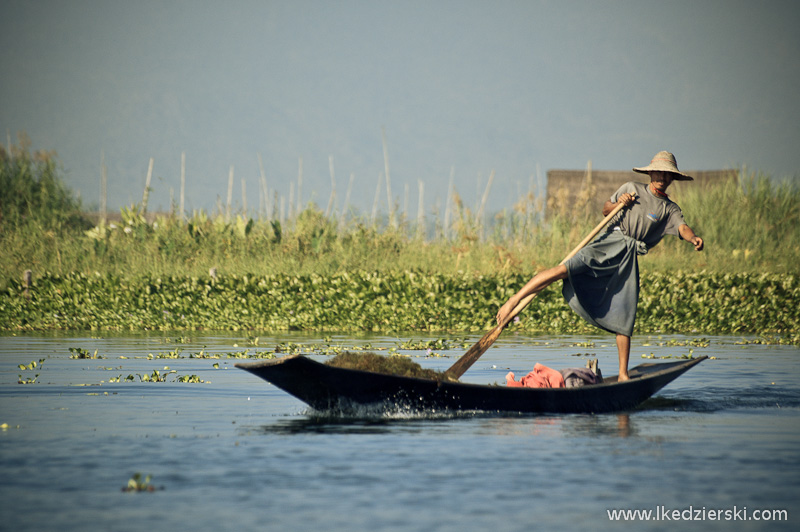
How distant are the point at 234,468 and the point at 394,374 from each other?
1.87 m

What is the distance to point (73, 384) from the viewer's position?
10.5 m

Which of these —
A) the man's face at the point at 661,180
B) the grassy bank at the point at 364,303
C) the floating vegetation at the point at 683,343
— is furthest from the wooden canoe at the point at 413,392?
the grassy bank at the point at 364,303

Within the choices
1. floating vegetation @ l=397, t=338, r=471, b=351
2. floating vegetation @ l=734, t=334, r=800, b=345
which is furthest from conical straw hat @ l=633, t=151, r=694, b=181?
floating vegetation @ l=734, t=334, r=800, b=345

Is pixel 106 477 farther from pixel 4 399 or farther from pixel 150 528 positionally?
pixel 4 399

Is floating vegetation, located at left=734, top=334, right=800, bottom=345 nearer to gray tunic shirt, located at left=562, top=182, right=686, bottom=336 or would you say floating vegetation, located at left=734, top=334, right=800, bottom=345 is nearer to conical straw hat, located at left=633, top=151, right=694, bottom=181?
conical straw hat, located at left=633, top=151, right=694, bottom=181

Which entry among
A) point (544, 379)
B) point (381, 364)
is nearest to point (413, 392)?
point (381, 364)

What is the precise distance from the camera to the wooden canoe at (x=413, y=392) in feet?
24.9

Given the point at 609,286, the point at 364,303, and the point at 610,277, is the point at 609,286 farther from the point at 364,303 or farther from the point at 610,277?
the point at 364,303

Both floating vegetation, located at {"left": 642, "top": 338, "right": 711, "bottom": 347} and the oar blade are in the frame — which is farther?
floating vegetation, located at {"left": 642, "top": 338, "right": 711, "bottom": 347}

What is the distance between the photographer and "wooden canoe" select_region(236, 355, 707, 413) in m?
7.59

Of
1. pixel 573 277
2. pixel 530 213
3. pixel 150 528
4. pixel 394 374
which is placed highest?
pixel 530 213

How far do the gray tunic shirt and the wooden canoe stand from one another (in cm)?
68

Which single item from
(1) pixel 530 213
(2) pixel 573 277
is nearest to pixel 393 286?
(1) pixel 530 213

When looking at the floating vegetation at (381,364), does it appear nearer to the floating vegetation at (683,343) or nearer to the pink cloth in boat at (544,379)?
the pink cloth in boat at (544,379)
